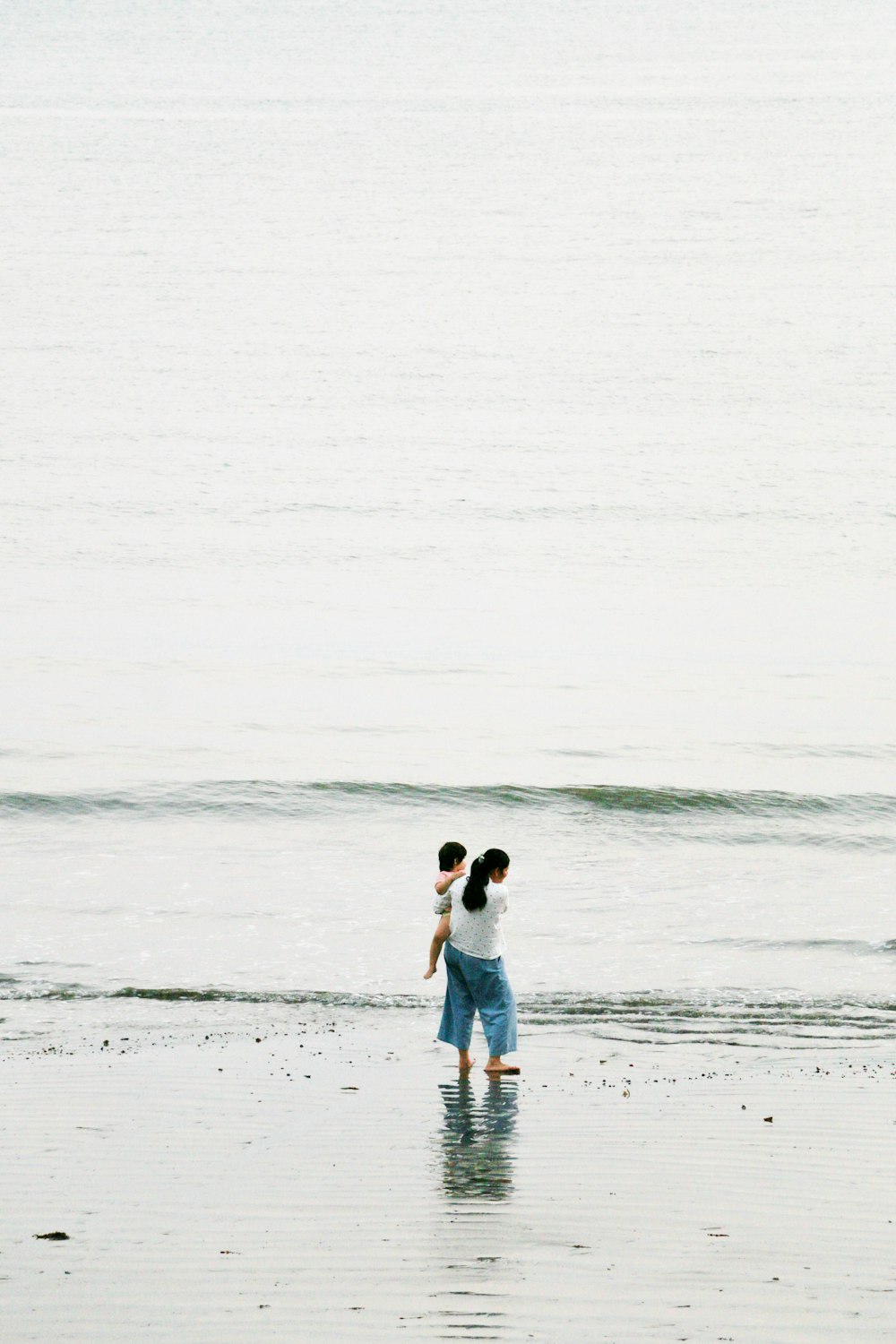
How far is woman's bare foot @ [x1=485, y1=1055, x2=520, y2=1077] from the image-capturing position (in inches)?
372

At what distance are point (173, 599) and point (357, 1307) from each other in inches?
1181

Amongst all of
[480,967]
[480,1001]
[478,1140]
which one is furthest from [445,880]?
[478,1140]

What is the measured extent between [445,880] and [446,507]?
35640mm

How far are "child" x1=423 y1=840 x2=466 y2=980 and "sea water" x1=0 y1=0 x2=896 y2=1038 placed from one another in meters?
2.15

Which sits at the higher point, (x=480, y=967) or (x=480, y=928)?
(x=480, y=928)

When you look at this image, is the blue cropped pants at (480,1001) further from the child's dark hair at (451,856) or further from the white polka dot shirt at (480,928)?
the child's dark hair at (451,856)

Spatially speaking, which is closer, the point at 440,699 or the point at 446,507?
the point at 440,699

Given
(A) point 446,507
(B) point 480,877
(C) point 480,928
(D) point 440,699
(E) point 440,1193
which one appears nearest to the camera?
(E) point 440,1193

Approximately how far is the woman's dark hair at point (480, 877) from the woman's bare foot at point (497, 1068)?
913 mm

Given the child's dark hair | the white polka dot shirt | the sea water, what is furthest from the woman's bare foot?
the sea water

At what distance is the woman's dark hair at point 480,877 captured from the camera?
9.36 metres

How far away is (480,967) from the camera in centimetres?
954

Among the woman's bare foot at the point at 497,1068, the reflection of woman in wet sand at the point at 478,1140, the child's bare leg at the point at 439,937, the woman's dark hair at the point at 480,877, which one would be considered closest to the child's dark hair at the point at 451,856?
the woman's dark hair at the point at 480,877

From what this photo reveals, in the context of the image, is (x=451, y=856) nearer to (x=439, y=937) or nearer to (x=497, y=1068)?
(x=439, y=937)
